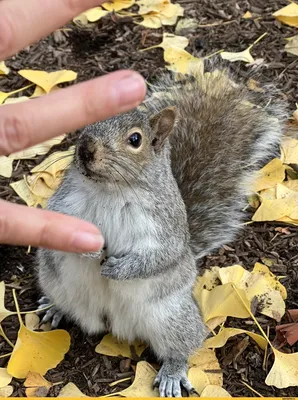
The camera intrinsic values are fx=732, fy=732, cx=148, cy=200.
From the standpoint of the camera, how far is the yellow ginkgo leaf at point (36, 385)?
1.71 meters

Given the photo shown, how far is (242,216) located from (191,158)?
0.27 m

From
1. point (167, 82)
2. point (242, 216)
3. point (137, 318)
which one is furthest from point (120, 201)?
point (167, 82)

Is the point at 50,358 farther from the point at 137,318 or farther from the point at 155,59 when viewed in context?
the point at 155,59

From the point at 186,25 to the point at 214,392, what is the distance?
1.47 meters

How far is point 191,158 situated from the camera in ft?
6.11

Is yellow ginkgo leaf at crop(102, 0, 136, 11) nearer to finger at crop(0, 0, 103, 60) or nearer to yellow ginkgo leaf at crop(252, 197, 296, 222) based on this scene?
yellow ginkgo leaf at crop(252, 197, 296, 222)

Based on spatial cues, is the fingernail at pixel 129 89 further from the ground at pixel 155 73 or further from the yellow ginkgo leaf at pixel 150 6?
the yellow ginkgo leaf at pixel 150 6

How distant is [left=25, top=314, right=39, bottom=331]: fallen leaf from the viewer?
1.87m

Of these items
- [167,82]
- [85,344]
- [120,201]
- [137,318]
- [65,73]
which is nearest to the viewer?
[120,201]

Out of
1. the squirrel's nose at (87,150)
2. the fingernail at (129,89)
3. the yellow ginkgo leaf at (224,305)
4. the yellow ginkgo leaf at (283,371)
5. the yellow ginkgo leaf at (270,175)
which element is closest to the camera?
the fingernail at (129,89)

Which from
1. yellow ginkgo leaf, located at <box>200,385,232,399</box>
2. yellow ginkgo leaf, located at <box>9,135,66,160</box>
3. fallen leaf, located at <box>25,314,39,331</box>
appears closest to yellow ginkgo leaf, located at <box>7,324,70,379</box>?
fallen leaf, located at <box>25,314,39,331</box>

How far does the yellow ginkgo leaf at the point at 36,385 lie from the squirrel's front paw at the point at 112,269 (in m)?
0.36

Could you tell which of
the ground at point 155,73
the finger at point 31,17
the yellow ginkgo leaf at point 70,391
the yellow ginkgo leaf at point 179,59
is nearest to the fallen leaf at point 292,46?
the ground at point 155,73

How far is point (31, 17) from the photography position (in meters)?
1.01
